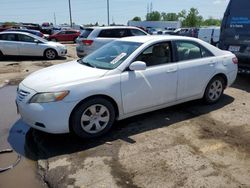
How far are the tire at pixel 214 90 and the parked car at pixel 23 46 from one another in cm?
1040

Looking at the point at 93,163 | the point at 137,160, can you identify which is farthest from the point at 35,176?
the point at 137,160

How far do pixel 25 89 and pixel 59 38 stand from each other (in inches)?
1049

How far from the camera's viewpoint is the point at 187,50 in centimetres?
561

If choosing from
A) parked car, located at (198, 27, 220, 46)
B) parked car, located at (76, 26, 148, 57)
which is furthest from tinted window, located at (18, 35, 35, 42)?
parked car, located at (198, 27, 220, 46)

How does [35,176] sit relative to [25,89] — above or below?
below

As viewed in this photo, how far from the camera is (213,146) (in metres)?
4.35

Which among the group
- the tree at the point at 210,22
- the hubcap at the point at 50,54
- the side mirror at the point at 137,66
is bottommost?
the tree at the point at 210,22

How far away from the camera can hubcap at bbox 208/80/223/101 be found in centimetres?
610

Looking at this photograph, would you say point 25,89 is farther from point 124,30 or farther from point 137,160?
point 124,30

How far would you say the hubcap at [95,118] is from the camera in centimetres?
446

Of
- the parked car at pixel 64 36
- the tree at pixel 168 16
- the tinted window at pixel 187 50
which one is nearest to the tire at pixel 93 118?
the tinted window at pixel 187 50

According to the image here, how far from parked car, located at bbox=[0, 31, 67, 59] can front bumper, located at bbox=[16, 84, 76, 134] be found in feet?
35.7

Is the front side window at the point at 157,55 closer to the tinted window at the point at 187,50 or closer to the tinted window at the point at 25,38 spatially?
the tinted window at the point at 187,50

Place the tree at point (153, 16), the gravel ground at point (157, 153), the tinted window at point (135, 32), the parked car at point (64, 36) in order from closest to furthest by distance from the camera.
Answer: the gravel ground at point (157, 153)
the tinted window at point (135, 32)
the parked car at point (64, 36)
the tree at point (153, 16)
